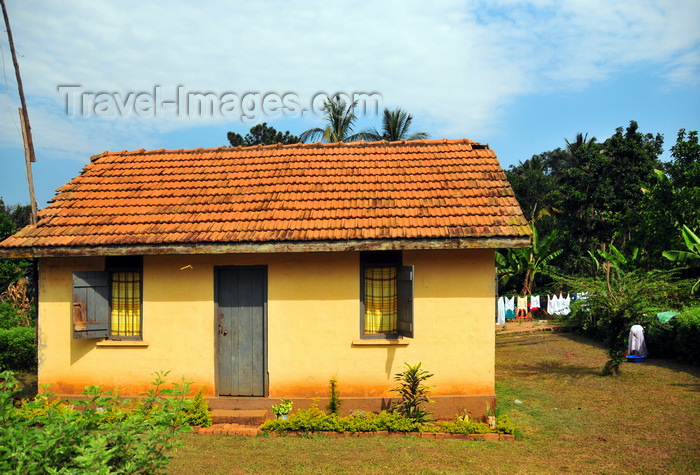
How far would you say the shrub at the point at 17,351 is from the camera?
41.9ft

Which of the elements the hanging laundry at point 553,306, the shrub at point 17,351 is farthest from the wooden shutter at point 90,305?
the hanging laundry at point 553,306

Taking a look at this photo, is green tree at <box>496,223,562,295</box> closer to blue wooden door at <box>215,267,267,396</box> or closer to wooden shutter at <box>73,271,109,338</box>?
blue wooden door at <box>215,267,267,396</box>

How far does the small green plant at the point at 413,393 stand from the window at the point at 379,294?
2.43 ft

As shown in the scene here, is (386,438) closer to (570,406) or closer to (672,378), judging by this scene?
(570,406)

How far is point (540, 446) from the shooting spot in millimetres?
7645

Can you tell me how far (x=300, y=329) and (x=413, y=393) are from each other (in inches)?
83.5

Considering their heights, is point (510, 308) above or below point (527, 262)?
below

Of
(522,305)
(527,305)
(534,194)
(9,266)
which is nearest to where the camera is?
(9,266)

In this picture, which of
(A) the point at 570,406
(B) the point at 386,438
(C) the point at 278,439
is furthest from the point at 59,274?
(A) the point at 570,406

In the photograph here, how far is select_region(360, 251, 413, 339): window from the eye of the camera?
9.16 m

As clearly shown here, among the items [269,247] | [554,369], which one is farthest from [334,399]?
[554,369]

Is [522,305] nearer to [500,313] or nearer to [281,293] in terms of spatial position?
[500,313]

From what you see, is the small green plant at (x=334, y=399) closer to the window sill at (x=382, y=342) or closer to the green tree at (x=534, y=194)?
the window sill at (x=382, y=342)

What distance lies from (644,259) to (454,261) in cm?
1476
